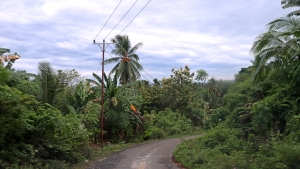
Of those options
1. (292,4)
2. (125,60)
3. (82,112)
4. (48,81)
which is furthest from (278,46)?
(125,60)

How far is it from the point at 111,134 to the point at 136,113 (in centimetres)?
346

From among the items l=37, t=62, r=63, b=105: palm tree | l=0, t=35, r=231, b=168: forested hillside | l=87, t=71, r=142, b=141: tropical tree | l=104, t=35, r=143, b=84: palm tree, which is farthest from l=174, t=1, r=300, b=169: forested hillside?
l=104, t=35, r=143, b=84: palm tree

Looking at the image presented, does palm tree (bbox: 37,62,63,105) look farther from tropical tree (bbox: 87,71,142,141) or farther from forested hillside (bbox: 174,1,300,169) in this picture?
tropical tree (bbox: 87,71,142,141)

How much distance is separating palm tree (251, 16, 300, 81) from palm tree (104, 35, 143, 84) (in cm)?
2089

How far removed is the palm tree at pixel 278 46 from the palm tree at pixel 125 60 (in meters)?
20.9

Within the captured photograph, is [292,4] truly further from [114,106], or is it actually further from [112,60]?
[112,60]

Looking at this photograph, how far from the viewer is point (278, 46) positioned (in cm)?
1691

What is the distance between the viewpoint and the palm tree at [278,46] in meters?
16.6

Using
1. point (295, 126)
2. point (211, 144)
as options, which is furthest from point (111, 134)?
point (295, 126)

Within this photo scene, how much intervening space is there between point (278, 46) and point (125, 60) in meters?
22.0

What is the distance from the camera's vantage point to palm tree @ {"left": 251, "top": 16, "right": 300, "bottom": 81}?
16.6m

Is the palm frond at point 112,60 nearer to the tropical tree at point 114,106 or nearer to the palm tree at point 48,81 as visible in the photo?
the tropical tree at point 114,106

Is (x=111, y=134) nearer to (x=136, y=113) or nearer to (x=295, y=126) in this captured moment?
(x=136, y=113)

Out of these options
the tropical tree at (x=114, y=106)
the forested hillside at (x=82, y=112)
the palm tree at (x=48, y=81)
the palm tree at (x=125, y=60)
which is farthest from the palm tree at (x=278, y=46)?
the palm tree at (x=125, y=60)
